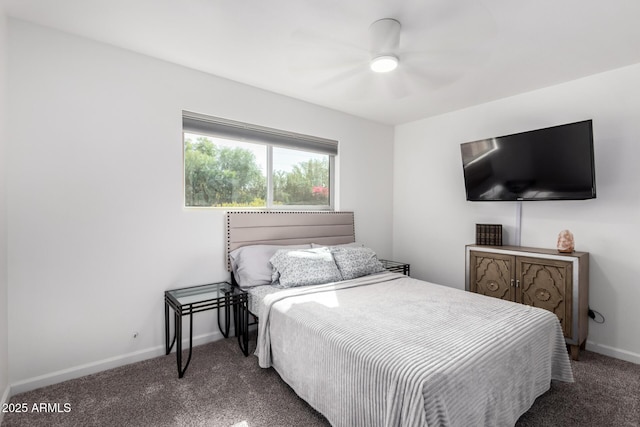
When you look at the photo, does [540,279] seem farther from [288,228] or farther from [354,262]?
[288,228]

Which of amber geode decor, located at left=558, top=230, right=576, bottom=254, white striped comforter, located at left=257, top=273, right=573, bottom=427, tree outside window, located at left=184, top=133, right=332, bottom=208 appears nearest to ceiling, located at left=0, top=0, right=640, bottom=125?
tree outside window, located at left=184, top=133, right=332, bottom=208

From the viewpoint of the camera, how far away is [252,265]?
2828 mm

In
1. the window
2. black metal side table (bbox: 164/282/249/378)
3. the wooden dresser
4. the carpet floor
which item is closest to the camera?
the carpet floor

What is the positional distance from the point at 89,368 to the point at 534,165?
405 centimetres

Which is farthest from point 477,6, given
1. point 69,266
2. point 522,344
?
point 69,266

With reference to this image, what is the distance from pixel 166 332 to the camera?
2584 mm

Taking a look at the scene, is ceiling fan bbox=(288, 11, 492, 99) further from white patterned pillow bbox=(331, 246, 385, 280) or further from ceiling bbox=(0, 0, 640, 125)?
white patterned pillow bbox=(331, 246, 385, 280)

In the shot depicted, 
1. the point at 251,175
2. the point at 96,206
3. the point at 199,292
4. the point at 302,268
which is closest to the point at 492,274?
the point at 302,268

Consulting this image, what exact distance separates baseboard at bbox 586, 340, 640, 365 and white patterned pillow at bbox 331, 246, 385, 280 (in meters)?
1.94

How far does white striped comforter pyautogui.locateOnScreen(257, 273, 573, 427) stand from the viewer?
1.35 m

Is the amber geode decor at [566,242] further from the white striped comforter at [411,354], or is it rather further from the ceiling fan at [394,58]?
the ceiling fan at [394,58]

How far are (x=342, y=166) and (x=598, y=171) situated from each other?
2460mm

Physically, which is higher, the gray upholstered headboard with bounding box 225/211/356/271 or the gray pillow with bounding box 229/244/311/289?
the gray upholstered headboard with bounding box 225/211/356/271

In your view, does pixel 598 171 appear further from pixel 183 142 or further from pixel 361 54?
pixel 183 142
